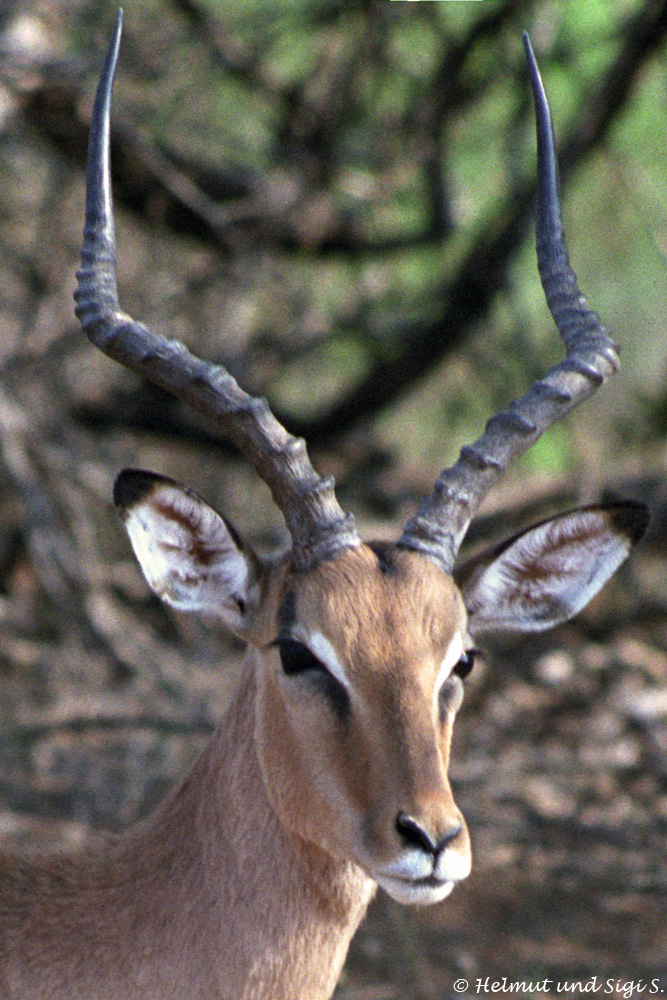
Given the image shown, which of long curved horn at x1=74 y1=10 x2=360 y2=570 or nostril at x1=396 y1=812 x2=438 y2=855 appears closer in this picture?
Result: nostril at x1=396 y1=812 x2=438 y2=855

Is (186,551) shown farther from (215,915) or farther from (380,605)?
(215,915)

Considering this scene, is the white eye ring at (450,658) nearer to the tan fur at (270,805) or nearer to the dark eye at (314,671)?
the tan fur at (270,805)

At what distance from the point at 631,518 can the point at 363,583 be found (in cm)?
108

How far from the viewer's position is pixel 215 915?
3.61 metres

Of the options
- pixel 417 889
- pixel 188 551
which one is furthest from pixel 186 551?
pixel 417 889

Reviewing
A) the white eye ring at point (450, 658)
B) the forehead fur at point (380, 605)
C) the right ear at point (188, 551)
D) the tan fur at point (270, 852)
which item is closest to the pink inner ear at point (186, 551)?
the right ear at point (188, 551)

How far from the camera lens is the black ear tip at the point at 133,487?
3686 millimetres

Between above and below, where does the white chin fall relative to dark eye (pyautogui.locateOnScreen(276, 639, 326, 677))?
below

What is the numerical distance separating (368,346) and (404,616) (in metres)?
7.52

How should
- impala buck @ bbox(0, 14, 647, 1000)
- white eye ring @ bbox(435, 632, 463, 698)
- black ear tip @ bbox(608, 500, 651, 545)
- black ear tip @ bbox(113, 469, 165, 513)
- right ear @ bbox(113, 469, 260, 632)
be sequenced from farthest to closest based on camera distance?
black ear tip @ bbox(608, 500, 651, 545) < right ear @ bbox(113, 469, 260, 632) < black ear tip @ bbox(113, 469, 165, 513) < white eye ring @ bbox(435, 632, 463, 698) < impala buck @ bbox(0, 14, 647, 1000)

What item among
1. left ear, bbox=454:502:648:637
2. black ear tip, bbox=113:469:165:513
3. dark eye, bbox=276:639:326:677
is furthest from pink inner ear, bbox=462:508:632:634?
black ear tip, bbox=113:469:165:513

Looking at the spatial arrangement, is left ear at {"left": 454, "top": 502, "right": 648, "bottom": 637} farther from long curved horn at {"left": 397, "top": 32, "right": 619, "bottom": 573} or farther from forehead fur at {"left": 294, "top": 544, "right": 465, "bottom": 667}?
forehead fur at {"left": 294, "top": 544, "right": 465, "bottom": 667}

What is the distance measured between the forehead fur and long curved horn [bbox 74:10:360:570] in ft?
0.33

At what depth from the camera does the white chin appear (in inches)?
123
